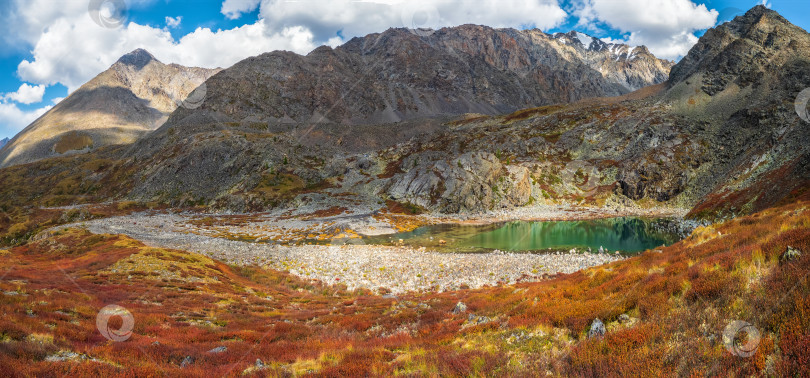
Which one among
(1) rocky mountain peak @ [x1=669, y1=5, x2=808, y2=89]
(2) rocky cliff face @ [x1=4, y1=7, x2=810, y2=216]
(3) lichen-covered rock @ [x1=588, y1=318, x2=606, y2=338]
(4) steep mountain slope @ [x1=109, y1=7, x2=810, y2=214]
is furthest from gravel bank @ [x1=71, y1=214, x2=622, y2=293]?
(1) rocky mountain peak @ [x1=669, y1=5, x2=808, y2=89]

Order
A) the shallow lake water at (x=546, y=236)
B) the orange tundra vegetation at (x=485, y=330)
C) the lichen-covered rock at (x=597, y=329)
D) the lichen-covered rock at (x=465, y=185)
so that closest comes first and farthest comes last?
the orange tundra vegetation at (x=485, y=330)
the lichen-covered rock at (x=597, y=329)
the shallow lake water at (x=546, y=236)
the lichen-covered rock at (x=465, y=185)

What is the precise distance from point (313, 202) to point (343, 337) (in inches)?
3054

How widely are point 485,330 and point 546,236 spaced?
1829 inches

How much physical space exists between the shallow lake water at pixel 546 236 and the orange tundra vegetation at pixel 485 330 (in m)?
28.1

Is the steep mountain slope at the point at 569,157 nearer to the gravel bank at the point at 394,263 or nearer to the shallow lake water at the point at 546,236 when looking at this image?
the shallow lake water at the point at 546,236

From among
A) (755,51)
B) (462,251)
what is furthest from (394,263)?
(755,51)

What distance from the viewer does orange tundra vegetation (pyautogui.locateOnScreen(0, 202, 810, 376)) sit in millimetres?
5980

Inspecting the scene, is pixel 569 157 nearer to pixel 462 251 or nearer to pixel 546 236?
pixel 546 236

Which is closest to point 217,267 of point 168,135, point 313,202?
point 313,202

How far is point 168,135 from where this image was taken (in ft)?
511

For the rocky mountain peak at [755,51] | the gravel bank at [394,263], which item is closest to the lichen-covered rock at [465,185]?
the gravel bank at [394,263]

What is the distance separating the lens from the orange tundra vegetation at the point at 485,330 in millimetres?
5980

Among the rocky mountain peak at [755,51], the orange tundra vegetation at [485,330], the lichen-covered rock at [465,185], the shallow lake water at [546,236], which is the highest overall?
the rocky mountain peak at [755,51]

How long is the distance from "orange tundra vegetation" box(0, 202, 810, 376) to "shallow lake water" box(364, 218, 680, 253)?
28.1 metres
